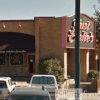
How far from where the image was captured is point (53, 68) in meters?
24.2

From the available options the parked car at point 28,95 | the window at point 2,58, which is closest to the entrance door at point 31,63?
the window at point 2,58

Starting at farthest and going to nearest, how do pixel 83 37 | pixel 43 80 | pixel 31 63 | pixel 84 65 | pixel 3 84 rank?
pixel 31 63
pixel 84 65
pixel 83 37
pixel 43 80
pixel 3 84

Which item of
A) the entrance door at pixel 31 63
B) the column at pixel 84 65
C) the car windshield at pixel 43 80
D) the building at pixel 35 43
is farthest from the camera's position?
the entrance door at pixel 31 63

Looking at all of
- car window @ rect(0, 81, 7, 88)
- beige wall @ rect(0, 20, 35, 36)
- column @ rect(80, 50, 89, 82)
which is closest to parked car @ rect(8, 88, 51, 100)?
car window @ rect(0, 81, 7, 88)

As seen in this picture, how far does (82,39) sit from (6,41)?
330 inches

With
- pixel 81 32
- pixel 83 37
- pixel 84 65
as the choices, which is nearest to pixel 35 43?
pixel 81 32

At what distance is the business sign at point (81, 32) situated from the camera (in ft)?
81.6

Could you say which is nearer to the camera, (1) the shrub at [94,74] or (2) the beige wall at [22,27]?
(1) the shrub at [94,74]

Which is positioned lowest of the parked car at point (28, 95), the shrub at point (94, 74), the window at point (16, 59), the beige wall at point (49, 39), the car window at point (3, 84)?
Result: the shrub at point (94, 74)

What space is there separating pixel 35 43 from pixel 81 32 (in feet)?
17.2

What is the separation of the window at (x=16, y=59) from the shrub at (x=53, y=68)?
162 inches

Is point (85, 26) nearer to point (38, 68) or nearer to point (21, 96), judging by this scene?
point (38, 68)

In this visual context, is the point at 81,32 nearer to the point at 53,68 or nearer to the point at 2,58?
the point at 53,68

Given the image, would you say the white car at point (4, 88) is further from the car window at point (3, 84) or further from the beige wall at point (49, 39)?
the beige wall at point (49, 39)
